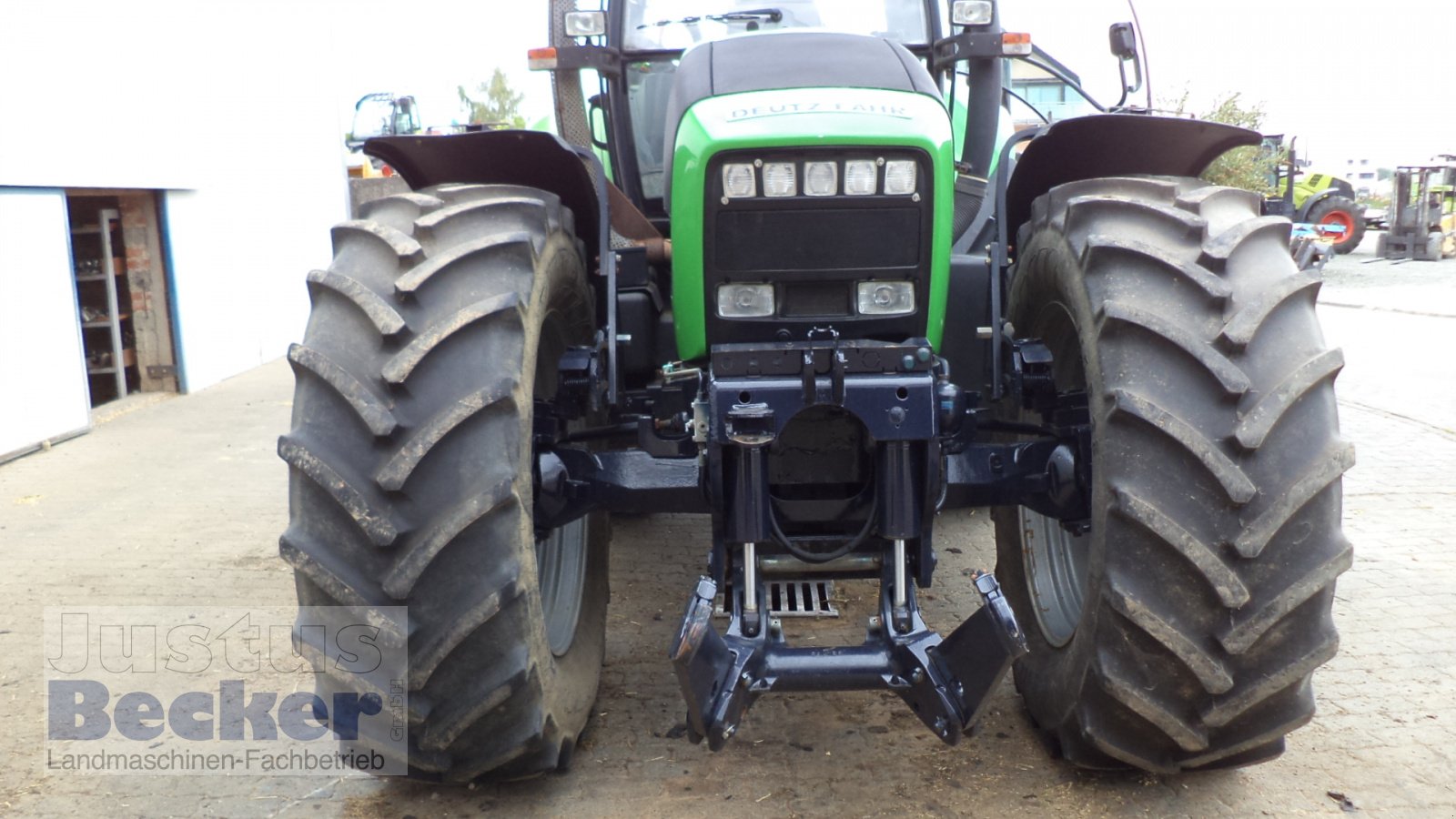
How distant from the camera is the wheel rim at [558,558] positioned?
3.52m

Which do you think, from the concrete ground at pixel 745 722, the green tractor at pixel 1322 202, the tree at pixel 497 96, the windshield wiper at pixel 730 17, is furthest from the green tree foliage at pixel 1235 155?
the tree at pixel 497 96

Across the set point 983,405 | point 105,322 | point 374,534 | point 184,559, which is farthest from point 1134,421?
point 105,322

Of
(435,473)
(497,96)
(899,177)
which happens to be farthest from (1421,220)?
(497,96)

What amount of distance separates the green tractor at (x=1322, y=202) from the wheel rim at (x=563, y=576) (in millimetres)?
23141

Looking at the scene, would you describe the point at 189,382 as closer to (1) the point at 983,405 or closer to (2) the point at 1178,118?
(1) the point at 983,405

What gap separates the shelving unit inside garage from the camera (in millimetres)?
9352

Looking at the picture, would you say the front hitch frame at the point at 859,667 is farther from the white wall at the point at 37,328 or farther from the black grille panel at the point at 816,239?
the white wall at the point at 37,328

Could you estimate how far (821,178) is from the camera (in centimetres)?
303

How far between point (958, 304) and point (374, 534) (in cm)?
201

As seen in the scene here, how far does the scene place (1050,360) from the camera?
10.9ft

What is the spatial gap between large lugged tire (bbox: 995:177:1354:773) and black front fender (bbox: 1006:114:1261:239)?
0.51 meters

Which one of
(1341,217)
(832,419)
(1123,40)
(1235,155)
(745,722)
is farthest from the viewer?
(1341,217)

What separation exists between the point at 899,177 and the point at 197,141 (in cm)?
969

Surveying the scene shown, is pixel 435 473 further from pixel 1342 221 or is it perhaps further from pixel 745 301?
pixel 1342 221
